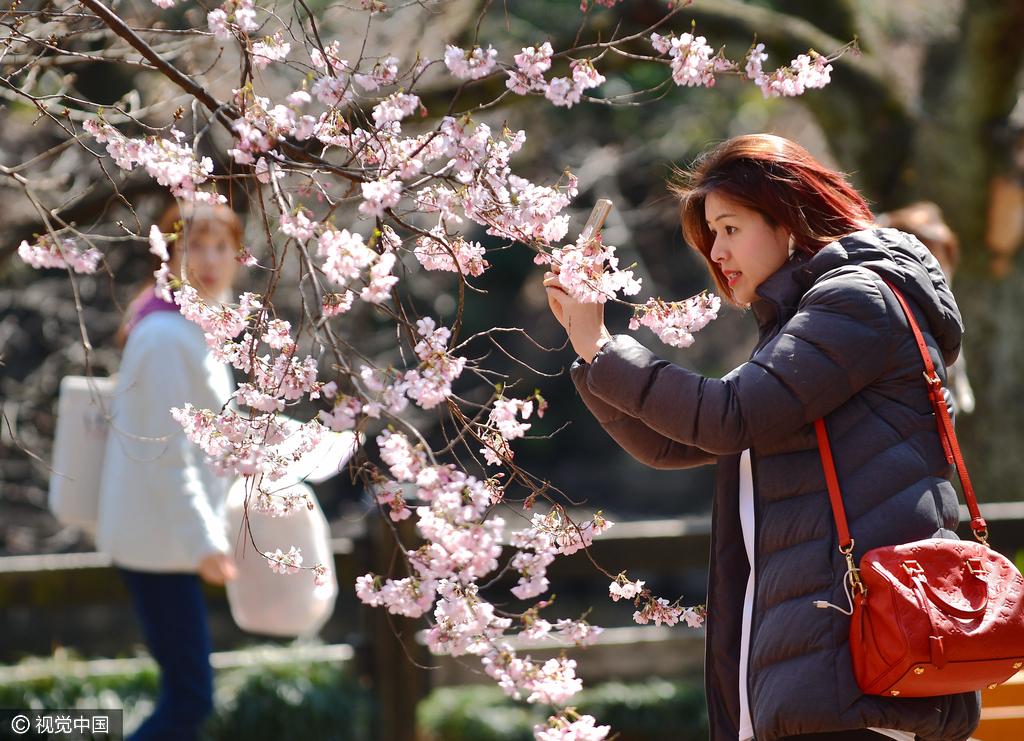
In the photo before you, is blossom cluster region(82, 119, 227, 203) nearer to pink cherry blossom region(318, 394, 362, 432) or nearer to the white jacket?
pink cherry blossom region(318, 394, 362, 432)

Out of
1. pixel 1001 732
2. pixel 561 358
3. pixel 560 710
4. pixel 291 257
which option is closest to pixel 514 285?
pixel 561 358

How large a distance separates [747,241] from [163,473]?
6.81 feet

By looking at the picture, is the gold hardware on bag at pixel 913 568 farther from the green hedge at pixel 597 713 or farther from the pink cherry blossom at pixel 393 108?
the green hedge at pixel 597 713

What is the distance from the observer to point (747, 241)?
1981 millimetres

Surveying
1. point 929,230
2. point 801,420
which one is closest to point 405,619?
point 929,230

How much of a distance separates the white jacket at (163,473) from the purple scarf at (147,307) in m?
0.08

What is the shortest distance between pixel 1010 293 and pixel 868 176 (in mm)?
884

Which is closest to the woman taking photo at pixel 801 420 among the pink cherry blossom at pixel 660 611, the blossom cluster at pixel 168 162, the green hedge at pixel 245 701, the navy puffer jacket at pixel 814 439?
the navy puffer jacket at pixel 814 439

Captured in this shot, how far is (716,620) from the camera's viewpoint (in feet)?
6.55

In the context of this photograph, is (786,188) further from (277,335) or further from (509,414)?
(277,335)

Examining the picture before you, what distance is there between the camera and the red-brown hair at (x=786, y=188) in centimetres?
194

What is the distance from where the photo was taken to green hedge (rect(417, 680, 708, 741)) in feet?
15.4

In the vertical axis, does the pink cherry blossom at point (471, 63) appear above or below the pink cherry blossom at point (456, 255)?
above

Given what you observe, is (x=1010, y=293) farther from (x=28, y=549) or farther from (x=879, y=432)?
(x=28, y=549)
